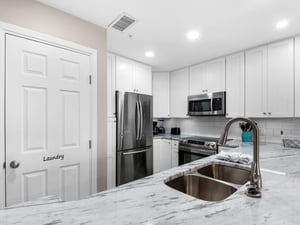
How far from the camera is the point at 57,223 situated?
2.08 ft

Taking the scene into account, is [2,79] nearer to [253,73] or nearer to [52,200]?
[52,200]

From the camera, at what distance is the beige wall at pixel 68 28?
59.9 inches

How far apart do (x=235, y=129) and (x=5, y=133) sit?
339 cm

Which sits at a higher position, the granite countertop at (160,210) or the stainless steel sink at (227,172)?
the granite countertop at (160,210)

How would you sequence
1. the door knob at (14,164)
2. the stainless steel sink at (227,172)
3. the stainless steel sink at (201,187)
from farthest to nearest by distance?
1. the door knob at (14,164)
2. the stainless steel sink at (227,172)
3. the stainless steel sink at (201,187)

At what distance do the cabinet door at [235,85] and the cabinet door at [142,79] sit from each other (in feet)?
4.98

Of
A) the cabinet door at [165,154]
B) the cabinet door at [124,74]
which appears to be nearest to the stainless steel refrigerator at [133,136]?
the cabinet door at [124,74]

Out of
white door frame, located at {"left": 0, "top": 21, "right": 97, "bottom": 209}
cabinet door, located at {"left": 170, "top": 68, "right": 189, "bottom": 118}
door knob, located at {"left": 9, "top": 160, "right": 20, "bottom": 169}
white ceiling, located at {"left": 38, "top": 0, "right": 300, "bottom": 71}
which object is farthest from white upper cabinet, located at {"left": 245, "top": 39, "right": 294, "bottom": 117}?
door knob, located at {"left": 9, "top": 160, "right": 20, "bottom": 169}

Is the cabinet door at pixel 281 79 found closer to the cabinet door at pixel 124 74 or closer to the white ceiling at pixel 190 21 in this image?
the white ceiling at pixel 190 21

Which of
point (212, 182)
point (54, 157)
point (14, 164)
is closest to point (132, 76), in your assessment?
point (54, 157)

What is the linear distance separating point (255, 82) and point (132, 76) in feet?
6.85

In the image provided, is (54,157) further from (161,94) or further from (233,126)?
(233,126)

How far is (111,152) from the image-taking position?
2.71 m

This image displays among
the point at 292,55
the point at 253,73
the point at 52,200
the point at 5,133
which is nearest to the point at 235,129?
the point at 253,73
